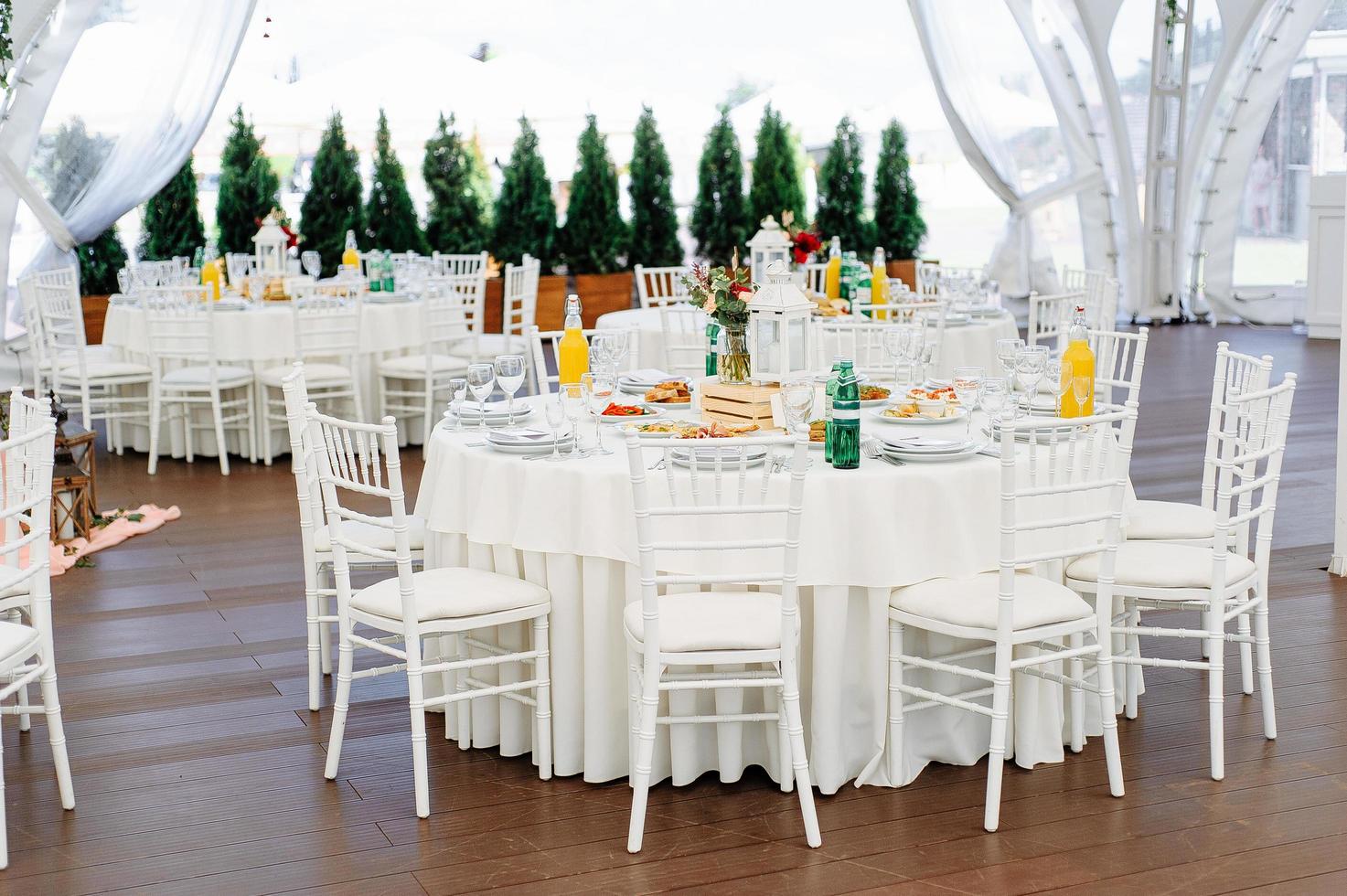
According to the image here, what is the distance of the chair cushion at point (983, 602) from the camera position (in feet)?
11.2

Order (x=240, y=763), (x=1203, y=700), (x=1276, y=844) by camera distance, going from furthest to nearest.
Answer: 1. (x=1203, y=700)
2. (x=240, y=763)
3. (x=1276, y=844)

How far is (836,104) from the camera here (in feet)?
43.4

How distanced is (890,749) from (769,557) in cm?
58

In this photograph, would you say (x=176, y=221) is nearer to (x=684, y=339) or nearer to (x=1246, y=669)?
(x=684, y=339)

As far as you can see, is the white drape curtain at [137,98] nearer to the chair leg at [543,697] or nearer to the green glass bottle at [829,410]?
the chair leg at [543,697]

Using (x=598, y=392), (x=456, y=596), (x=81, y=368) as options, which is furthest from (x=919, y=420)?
(x=81, y=368)

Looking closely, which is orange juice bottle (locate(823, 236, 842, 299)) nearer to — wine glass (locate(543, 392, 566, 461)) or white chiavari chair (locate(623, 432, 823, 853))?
wine glass (locate(543, 392, 566, 461))

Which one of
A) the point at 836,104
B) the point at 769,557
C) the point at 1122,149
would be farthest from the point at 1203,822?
the point at 836,104

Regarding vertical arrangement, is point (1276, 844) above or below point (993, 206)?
below

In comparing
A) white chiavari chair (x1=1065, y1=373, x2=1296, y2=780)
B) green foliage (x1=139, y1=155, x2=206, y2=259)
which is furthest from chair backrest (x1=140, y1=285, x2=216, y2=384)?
white chiavari chair (x1=1065, y1=373, x2=1296, y2=780)

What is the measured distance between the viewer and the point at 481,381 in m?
4.07

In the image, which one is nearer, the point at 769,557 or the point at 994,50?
the point at 769,557

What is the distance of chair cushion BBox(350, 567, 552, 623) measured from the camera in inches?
141

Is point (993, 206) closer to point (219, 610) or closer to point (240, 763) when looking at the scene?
point (219, 610)
